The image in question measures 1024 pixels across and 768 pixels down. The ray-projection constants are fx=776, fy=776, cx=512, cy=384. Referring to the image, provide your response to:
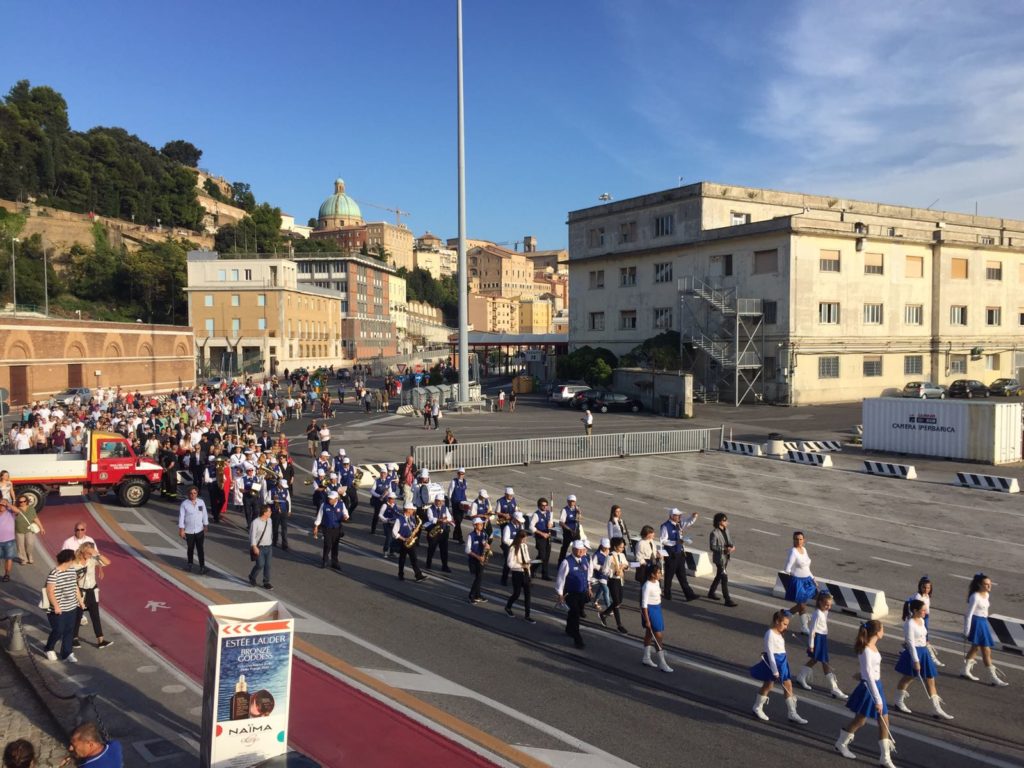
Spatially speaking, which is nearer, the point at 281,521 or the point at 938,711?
the point at 938,711

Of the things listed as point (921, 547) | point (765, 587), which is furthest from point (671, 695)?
point (921, 547)

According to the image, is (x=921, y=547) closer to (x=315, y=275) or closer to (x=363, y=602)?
(x=363, y=602)

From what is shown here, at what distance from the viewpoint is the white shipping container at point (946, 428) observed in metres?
28.8

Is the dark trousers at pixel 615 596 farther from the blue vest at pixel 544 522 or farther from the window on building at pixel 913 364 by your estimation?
the window on building at pixel 913 364

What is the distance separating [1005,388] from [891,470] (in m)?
32.7

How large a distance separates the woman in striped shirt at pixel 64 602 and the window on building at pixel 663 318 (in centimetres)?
5107

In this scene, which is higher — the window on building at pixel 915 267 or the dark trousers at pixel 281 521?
the window on building at pixel 915 267

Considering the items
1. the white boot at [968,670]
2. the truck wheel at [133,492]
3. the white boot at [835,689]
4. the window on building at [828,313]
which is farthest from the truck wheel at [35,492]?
the window on building at [828,313]

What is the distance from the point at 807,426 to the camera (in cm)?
4025

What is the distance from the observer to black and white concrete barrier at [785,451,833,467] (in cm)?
2938

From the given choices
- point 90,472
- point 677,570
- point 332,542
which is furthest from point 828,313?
point 90,472

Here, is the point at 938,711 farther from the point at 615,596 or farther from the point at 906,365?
the point at 906,365

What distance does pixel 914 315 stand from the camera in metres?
55.9

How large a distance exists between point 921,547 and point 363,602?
12.9 metres
